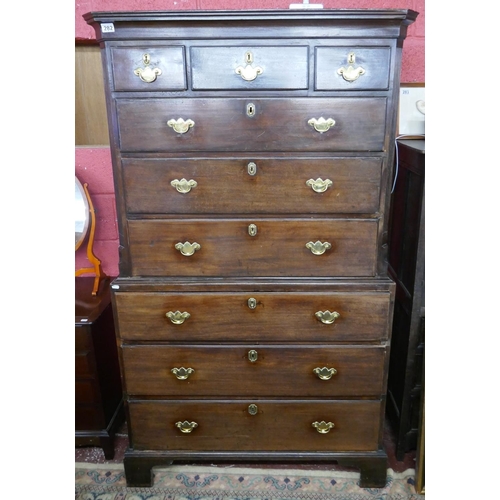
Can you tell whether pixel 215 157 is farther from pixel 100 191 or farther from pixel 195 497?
pixel 195 497

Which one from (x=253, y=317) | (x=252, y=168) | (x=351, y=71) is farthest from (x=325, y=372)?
(x=351, y=71)

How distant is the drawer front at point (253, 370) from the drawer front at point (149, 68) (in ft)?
2.96

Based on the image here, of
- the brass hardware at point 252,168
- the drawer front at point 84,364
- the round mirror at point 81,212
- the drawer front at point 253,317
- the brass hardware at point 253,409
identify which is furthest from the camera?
the round mirror at point 81,212

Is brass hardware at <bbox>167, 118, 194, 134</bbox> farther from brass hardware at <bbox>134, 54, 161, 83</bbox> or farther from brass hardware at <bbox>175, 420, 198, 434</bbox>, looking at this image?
brass hardware at <bbox>175, 420, 198, 434</bbox>

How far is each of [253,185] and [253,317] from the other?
472mm

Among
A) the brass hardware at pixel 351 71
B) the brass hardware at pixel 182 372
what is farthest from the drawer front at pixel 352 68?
the brass hardware at pixel 182 372

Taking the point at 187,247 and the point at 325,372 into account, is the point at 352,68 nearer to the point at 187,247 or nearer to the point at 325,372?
the point at 187,247

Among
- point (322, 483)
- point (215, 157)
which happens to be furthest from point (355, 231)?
point (322, 483)

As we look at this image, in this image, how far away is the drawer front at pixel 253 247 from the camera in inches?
60.4

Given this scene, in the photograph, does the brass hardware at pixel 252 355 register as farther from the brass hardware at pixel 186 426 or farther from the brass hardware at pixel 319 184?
the brass hardware at pixel 319 184

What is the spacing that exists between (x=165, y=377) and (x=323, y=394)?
0.60 meters

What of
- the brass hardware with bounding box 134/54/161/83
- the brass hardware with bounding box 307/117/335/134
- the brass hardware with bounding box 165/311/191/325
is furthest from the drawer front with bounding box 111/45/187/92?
the brass hardware with bounding box 165/311/191/325

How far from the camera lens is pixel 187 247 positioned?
156 centimetres

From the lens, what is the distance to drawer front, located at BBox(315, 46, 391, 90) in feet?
4.49
